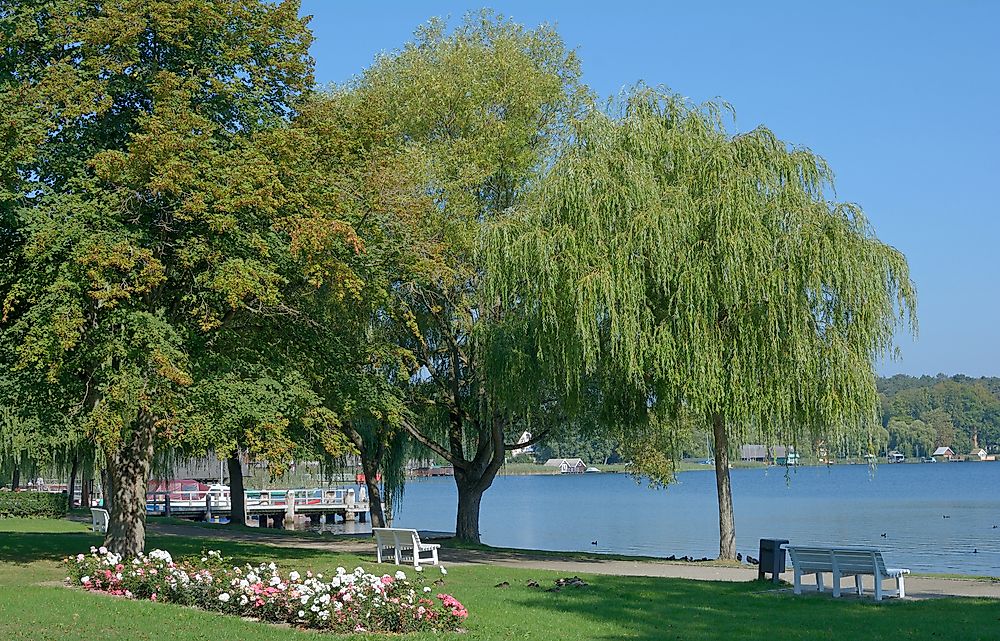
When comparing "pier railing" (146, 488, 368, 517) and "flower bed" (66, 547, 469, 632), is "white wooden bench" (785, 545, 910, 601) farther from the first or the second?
"pier railing" (146, 488, 368, 517)

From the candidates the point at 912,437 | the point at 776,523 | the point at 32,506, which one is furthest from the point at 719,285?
the point at 912,437

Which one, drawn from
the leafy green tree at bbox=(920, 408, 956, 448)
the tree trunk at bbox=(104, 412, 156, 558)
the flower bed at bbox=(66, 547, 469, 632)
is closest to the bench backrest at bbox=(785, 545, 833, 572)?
the flower bed at bbox=(66, 547, 469, 632)

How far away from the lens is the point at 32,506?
38.5 metres

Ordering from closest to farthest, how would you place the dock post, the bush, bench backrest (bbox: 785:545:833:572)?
bench backrest (bbox: 785:545:833:572)
the bush
the dock post

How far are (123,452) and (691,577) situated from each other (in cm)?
1047

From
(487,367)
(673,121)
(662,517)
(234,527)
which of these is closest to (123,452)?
(487,367)

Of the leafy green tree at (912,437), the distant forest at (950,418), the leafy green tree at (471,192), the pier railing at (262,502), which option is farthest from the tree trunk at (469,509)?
the distant forest at (950,418)

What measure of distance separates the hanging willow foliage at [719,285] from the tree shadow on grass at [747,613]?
469 cm

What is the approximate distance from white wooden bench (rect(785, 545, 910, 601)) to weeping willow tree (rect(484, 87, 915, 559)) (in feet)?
15.3

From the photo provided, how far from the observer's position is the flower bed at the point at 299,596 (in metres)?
11.7

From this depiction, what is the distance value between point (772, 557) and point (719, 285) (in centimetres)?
542

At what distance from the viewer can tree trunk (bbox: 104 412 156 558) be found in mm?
18359

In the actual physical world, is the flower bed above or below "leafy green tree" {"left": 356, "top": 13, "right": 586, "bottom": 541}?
below

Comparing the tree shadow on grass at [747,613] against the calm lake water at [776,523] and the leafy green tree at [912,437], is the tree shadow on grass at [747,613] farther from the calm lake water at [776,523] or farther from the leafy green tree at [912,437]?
the leafy green tree at [912,437]
